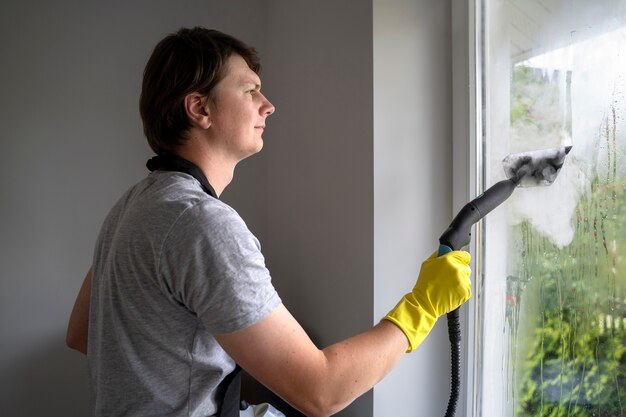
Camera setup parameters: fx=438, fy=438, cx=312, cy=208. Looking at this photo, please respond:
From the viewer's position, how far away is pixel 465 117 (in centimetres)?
124

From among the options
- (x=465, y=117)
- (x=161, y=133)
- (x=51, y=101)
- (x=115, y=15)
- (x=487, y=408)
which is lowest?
(x=487, y=408)

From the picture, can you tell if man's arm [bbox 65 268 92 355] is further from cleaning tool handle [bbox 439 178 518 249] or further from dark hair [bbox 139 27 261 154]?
cleaning tool handle [bbox 439 178 518 249]

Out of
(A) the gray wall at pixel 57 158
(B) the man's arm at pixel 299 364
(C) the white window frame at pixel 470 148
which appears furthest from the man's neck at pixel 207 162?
(A) the gray wall at pixel 57 158

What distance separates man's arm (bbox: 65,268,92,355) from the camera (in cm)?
101

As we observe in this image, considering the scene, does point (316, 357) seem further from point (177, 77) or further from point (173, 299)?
point (177, 77)

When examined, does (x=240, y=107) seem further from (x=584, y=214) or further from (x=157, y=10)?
(x=157, y=10)

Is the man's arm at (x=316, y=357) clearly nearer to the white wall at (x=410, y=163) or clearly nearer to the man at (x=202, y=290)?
the man at (x=202, y=290)

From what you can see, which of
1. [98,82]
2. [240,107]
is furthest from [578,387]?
[98,82]

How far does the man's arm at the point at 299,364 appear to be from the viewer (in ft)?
2.13

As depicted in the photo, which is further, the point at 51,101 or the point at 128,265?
the point at 51,101

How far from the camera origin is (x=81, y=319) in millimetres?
1020

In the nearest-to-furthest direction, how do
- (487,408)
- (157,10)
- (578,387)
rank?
(578,387) → (487,408) → (157,10)

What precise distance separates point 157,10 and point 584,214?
191 centimetres

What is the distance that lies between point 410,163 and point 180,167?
698 millimetres
